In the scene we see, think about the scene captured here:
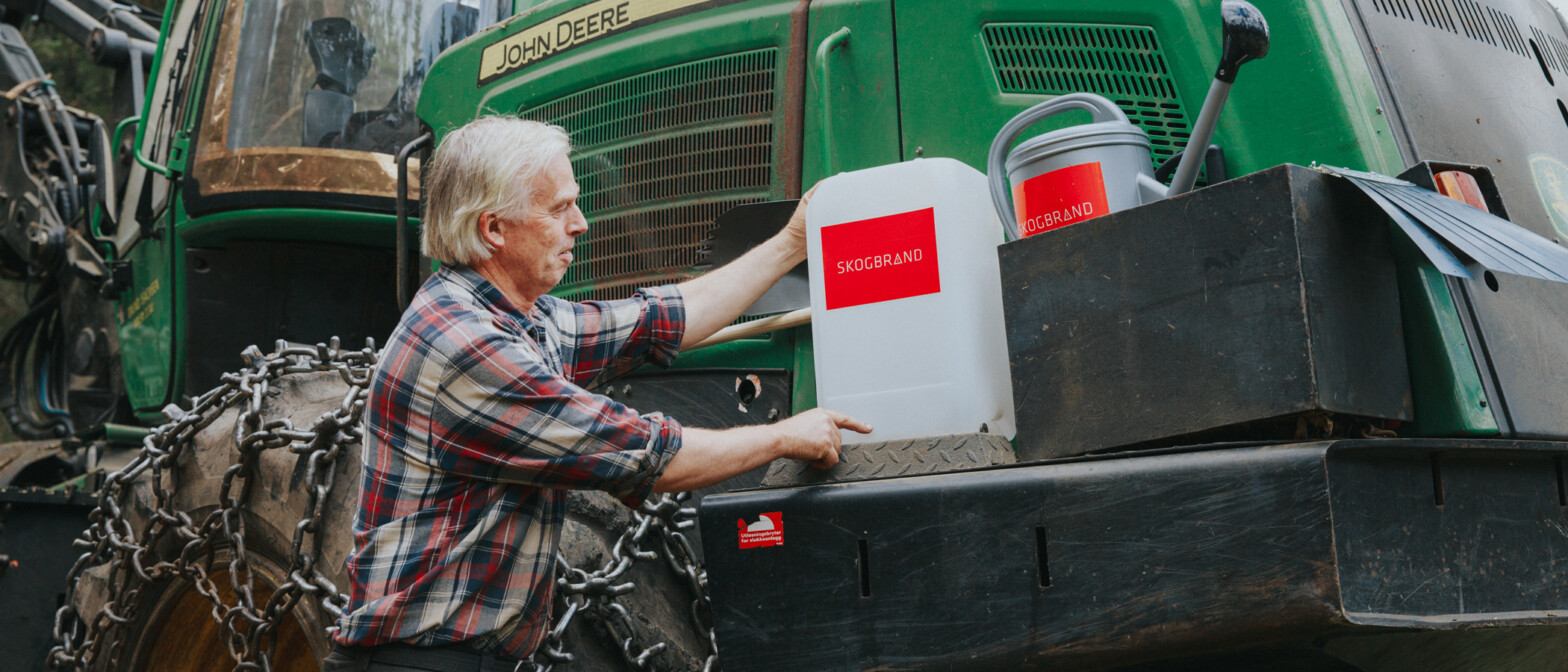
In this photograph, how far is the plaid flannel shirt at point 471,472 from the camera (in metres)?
2.12

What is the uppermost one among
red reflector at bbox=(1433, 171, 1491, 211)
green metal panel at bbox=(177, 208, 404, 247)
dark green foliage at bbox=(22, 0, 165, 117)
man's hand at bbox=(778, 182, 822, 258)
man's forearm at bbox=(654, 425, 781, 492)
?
dark green foliage at bbox=(22, 0, 165, 117)

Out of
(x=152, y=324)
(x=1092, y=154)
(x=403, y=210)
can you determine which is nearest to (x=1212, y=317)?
(x=1092, y=154)

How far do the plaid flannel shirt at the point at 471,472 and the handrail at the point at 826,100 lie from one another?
80 centimetres

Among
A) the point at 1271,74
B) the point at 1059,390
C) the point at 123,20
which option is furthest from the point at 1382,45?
the point at 123,20

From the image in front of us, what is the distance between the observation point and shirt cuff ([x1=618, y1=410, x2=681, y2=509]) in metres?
2.15

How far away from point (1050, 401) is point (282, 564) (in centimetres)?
175

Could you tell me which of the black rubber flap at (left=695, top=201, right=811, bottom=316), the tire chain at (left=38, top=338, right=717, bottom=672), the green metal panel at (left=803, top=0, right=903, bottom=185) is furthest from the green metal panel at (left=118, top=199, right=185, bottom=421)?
the green metal panel at (left=803, top=0, right=903, bottom=185)

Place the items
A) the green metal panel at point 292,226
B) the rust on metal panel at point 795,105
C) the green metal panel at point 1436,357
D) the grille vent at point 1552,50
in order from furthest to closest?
the green metal panel at point 292,226, the grille vent at point 1552,50, the rust on metal panel at point 795,105, the green metal panel at point 1436,357

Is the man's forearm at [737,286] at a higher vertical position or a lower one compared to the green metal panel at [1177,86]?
lower

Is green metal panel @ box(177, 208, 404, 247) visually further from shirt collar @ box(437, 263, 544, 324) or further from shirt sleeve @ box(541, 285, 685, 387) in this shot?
shirt collar @ box(437, 263, 544, 324)

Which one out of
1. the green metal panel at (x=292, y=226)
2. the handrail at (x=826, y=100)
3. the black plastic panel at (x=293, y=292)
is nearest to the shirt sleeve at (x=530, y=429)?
the handrail at (x=826, y=100)

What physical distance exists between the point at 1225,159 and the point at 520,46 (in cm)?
181

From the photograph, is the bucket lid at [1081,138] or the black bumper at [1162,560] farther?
the bucket lid at [1081,138]

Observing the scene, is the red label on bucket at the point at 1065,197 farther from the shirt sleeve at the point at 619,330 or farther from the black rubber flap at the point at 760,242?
the shirt sleeve at the point at 619,330
